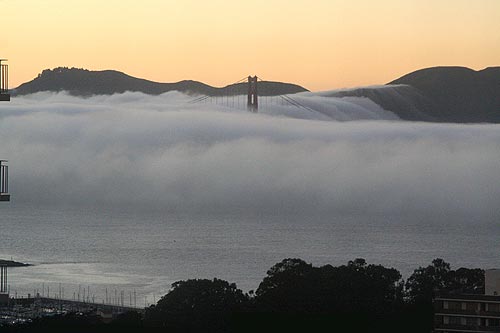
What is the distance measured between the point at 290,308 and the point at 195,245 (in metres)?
63.1

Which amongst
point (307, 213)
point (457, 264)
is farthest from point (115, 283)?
point (307, 213)

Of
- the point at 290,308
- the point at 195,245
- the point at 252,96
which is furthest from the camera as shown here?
→ the point at 252,96

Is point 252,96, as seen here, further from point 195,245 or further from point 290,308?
point 290,308

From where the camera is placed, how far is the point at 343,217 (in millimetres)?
141875

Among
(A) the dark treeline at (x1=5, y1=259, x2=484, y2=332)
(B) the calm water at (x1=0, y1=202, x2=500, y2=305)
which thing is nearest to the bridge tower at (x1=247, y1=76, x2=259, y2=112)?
(B) the calm water at (x1=0, y1=202, x2=500, y2=305)

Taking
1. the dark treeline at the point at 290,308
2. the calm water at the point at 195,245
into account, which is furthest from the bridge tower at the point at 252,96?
the dark treeline at the point at 290,308

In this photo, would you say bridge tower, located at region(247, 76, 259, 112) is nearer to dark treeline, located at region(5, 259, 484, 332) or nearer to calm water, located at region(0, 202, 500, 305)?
calm water, located at region(0, 202, 500, 305)

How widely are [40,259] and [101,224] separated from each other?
44.4m

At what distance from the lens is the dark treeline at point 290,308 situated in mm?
34438

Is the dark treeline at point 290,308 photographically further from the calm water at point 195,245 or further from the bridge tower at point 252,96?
the bridge tower at point 252,96

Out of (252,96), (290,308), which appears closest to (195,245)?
(252,96)

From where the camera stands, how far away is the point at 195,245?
9850cm

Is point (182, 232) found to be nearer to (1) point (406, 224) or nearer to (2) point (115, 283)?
(1) point (406, 224)

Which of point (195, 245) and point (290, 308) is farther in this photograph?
point (195, 245)
